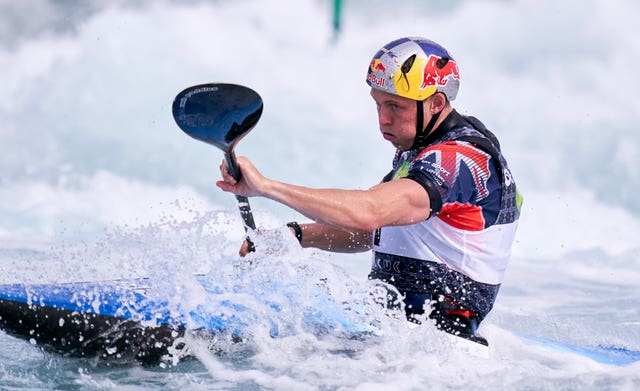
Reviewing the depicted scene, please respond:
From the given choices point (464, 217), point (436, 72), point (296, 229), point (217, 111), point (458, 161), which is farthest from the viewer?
point (296, 229)

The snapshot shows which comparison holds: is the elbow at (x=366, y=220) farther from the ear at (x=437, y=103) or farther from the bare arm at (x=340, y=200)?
the ear at (x=437, y=103)

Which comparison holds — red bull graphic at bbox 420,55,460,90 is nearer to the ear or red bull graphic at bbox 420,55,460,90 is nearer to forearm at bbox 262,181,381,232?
the ear

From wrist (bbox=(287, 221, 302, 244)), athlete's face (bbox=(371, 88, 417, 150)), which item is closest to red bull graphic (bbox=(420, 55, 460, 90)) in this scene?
athlete's face (bbox=(371, 88, 417, 150))

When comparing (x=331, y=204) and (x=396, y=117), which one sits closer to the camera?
(x=331, y=204)

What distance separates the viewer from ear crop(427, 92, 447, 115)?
3.71 metres

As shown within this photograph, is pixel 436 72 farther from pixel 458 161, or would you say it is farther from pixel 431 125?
pixel 458 161

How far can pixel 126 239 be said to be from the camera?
12.0 feet

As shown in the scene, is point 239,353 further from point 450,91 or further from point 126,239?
point 450,91

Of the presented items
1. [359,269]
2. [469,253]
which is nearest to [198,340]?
[469,253]

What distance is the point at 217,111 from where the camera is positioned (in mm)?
3264

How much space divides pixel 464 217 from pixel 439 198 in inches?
11.6

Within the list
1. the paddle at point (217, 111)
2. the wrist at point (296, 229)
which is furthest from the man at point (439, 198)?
the paddle at point (217, 111)

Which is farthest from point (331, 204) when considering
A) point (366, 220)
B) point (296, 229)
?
point (296, 229)

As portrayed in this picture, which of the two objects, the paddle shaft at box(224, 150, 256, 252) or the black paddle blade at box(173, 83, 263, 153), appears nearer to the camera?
the paddle shaft at box(224, 150, 256, 252)
